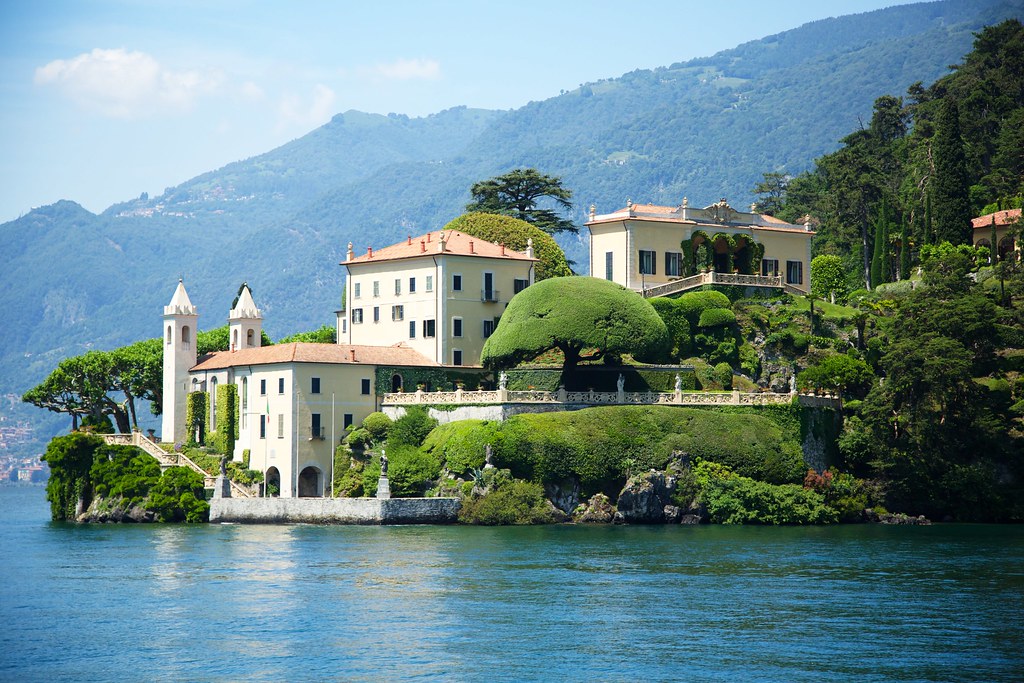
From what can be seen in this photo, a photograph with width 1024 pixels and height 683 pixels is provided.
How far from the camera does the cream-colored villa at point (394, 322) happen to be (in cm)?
7850

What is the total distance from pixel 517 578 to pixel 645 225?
4009 cm

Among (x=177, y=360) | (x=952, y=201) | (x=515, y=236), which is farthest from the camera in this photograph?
(x=952, y=201)

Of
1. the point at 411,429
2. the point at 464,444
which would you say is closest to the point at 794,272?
the point at 411,429

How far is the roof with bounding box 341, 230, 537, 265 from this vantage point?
85625mm

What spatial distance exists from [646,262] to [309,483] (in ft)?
78.4

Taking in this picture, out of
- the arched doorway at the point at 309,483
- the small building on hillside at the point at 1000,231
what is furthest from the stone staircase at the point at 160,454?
the small building on hillside at the point at 1000,231

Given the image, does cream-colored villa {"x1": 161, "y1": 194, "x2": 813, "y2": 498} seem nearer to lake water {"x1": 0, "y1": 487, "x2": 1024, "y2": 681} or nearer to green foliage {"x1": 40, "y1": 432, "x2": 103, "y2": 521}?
green foliage {"x1": 40, "y1": 432, "x2": 103, "y2": 521}

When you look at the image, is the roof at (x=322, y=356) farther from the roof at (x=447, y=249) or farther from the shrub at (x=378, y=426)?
the roof at (x=447, y=249)

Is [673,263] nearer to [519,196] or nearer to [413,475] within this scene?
[519,196]

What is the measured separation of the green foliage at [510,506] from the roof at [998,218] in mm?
35326

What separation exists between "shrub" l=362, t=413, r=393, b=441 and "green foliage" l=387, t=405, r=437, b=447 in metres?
0.27

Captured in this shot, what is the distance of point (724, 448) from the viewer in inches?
2849

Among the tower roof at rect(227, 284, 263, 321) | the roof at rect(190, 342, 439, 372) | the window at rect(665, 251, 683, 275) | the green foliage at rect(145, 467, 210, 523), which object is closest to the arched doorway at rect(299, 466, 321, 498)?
the green foliage at rect(145, 467, 210, 523)

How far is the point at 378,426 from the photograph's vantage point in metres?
77.1
